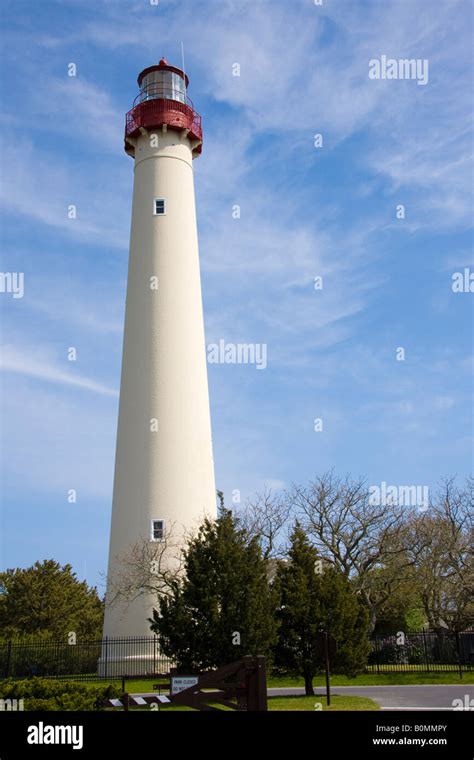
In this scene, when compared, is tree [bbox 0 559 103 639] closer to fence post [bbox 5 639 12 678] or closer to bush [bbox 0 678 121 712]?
fence post [bbox 5 639 12 678]

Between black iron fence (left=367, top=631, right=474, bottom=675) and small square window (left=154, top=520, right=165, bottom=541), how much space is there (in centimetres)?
1187

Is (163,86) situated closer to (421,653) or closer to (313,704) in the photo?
(313,704)

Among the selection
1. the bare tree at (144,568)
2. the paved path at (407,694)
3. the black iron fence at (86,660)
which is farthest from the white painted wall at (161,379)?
the paved path at (407,694)

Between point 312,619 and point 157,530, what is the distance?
26.6 feet

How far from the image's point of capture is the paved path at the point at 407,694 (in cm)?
2127

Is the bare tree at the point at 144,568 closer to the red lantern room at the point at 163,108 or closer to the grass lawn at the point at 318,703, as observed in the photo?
the grass lawn at the point at 318,703

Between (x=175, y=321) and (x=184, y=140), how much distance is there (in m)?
9.36

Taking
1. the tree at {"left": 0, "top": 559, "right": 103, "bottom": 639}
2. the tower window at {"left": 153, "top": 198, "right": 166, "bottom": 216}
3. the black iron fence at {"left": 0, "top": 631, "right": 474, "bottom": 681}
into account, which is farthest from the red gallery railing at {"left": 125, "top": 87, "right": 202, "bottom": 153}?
the tree at {"left": 0, "top": 559, "right": 103, "bottom": 639}

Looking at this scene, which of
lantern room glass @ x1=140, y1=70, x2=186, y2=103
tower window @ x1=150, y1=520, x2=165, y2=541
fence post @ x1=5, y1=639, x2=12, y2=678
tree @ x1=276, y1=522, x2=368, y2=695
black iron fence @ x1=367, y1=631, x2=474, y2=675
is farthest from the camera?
lantern room glass @ x1=140, y1=70, x2=186, y2=103

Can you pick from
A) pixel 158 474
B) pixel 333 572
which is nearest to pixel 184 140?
pixel 158 474

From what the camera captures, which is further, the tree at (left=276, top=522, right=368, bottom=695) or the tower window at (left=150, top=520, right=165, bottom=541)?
the tower window at (left=150, top=520, right=165, bottom=541)

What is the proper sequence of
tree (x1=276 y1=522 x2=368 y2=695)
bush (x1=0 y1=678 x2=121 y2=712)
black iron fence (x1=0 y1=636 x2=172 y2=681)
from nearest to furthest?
bush (x1=0 y1=678 x2=121 y2=712) → tree (x1=276 y1=522 x2=368 y2=695) → black iron fence (x1=0 y1=636 x2=172 y2=681)

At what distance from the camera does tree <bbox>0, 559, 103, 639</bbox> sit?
43.9 metres
